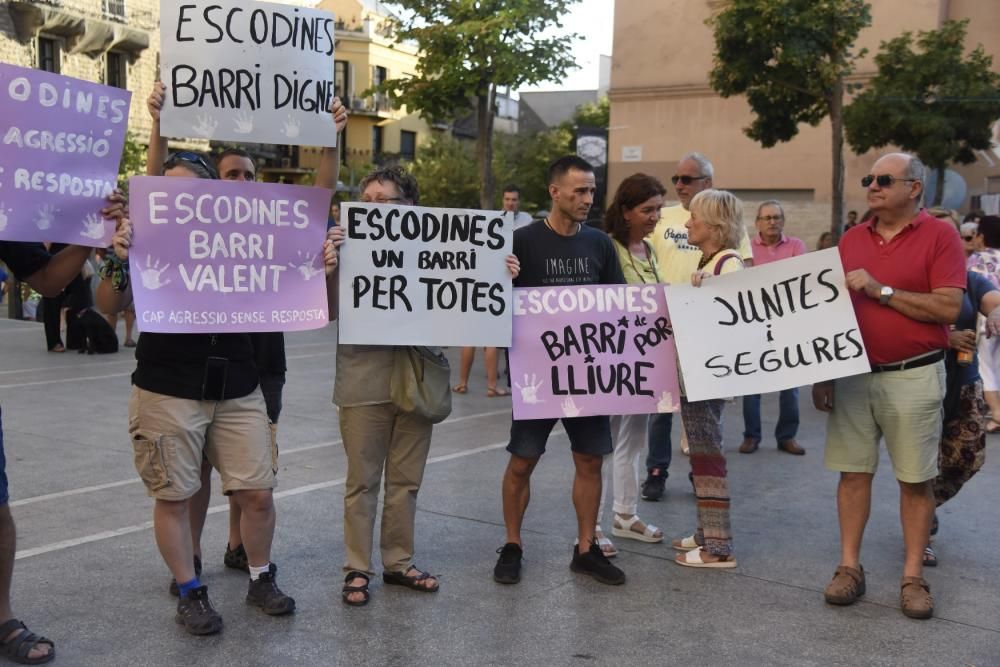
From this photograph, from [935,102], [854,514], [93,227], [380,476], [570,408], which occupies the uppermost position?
[935,102]

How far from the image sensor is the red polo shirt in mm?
4625

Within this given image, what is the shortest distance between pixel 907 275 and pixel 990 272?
3.67 m

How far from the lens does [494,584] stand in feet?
16.3

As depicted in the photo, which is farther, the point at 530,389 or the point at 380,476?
the point at 530,389

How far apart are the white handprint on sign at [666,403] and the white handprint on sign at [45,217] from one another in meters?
2.82

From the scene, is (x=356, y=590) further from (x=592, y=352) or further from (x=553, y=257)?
(x=553, y=257)

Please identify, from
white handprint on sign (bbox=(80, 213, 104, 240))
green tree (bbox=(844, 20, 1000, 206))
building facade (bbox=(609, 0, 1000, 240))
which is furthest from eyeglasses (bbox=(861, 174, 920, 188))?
building facade (bbox=(609, 0, 1000, 240))

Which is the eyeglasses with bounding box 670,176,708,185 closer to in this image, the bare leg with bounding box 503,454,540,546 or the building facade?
the bare leg with bounding box 503,454,540,546

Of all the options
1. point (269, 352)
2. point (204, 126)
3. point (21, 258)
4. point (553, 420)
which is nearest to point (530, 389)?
point (553, 420)

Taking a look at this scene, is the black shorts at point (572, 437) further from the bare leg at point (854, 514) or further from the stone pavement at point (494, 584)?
the bare leg at point (854, 514)

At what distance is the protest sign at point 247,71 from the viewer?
4.48m

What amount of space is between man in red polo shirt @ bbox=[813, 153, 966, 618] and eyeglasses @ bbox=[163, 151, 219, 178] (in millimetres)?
2844

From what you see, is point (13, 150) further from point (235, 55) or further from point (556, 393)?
point (556, 393)

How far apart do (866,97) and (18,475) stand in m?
20.4
